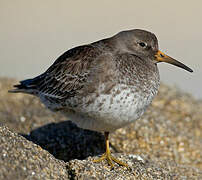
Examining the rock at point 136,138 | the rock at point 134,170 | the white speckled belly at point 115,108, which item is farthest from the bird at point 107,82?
the rock at point 136,138

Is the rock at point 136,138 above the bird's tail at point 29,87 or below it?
below

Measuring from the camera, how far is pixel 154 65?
5.25m

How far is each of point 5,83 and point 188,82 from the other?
4.86 metres

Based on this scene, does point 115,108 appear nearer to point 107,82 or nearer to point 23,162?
point 107,82

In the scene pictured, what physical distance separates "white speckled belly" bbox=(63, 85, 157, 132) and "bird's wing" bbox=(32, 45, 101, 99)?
352 mm

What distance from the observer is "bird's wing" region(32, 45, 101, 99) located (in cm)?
495

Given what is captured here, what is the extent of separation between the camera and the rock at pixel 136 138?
507cm

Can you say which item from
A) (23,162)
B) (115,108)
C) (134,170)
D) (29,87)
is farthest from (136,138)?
(23,162)

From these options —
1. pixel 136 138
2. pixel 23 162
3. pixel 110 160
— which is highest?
pixel 23 162

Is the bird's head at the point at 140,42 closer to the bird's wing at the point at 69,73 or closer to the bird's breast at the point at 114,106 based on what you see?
the bird's wing at the point at 69,73

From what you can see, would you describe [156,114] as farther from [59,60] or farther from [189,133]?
[59,60]

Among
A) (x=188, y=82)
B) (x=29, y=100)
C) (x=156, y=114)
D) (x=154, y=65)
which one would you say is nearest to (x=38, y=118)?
(x=29, y=100)

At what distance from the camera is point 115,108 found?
4.59 m

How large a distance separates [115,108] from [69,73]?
942 millimetres
